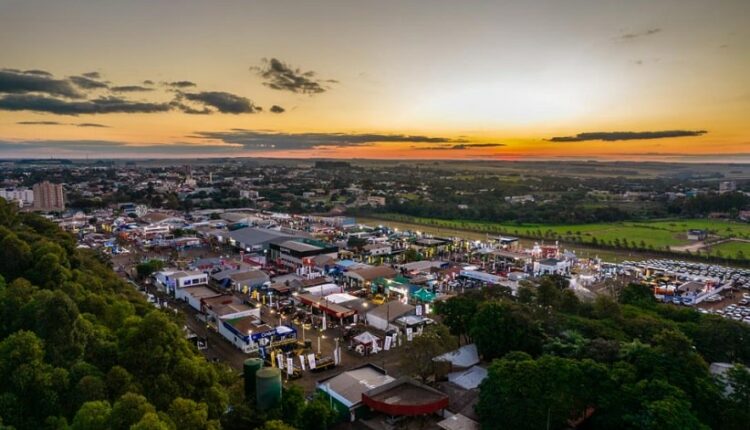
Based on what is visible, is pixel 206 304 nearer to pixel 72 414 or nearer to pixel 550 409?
pixel 72 414

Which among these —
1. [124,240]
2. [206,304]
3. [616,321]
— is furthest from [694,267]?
[124,240]

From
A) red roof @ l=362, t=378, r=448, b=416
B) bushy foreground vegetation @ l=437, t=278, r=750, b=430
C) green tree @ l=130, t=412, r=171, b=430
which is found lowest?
red roof @ l=362, t=378, r=448, b=416

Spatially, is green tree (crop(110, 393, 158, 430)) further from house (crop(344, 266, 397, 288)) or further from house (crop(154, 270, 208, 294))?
house (crop(344, 266, 397, 288))

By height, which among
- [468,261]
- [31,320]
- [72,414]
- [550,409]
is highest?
[31,320]

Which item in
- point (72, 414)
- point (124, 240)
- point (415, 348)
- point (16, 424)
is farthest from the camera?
point (124, 240)

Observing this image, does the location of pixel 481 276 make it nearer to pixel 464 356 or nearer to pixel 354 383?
pixel 464 356

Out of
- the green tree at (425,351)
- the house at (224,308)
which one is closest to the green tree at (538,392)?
the green tree at (425,351)

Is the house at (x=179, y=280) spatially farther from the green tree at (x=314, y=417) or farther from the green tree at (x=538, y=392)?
the green tree at (x=538, y=392)

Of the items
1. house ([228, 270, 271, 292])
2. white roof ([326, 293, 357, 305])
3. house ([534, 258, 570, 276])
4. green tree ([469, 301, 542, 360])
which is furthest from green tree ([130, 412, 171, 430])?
house ([534, 258, 570, 276])
